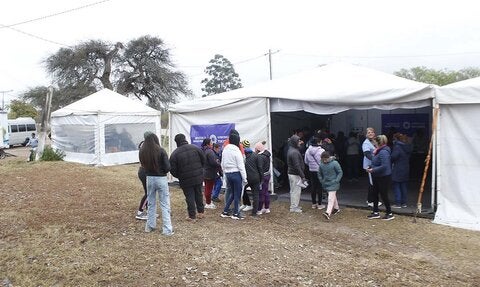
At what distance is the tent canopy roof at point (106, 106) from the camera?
17.8m

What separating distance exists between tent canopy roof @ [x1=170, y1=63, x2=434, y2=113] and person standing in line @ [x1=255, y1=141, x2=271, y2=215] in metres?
1.65

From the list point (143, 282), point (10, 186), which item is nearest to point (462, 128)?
point (143, 282)

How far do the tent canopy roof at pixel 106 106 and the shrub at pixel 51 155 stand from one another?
1693 millimetres

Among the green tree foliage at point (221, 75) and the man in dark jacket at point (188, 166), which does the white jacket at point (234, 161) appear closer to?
the man in dark jacket at point (188, 166)

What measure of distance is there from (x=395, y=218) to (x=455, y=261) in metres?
2.20

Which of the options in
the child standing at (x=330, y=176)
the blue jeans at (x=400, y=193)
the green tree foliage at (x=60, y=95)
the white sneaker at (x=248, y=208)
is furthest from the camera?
the green tree foliage at (x=60, y=95)

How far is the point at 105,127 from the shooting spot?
17.6m

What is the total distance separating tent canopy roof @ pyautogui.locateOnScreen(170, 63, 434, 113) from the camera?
7.98m

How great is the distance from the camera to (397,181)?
27.2 feet

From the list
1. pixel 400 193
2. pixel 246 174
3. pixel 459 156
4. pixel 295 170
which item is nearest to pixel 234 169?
pixel 246 174

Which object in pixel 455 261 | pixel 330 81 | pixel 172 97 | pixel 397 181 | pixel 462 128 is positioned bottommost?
pixel 455 261

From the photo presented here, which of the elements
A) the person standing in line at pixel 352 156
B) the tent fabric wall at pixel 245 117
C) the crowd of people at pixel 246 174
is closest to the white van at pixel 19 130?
the tent fabric wall at pixel 245 117

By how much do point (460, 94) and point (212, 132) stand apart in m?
5.82

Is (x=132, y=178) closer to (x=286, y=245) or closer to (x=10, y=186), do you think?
(x=10, y=186)
